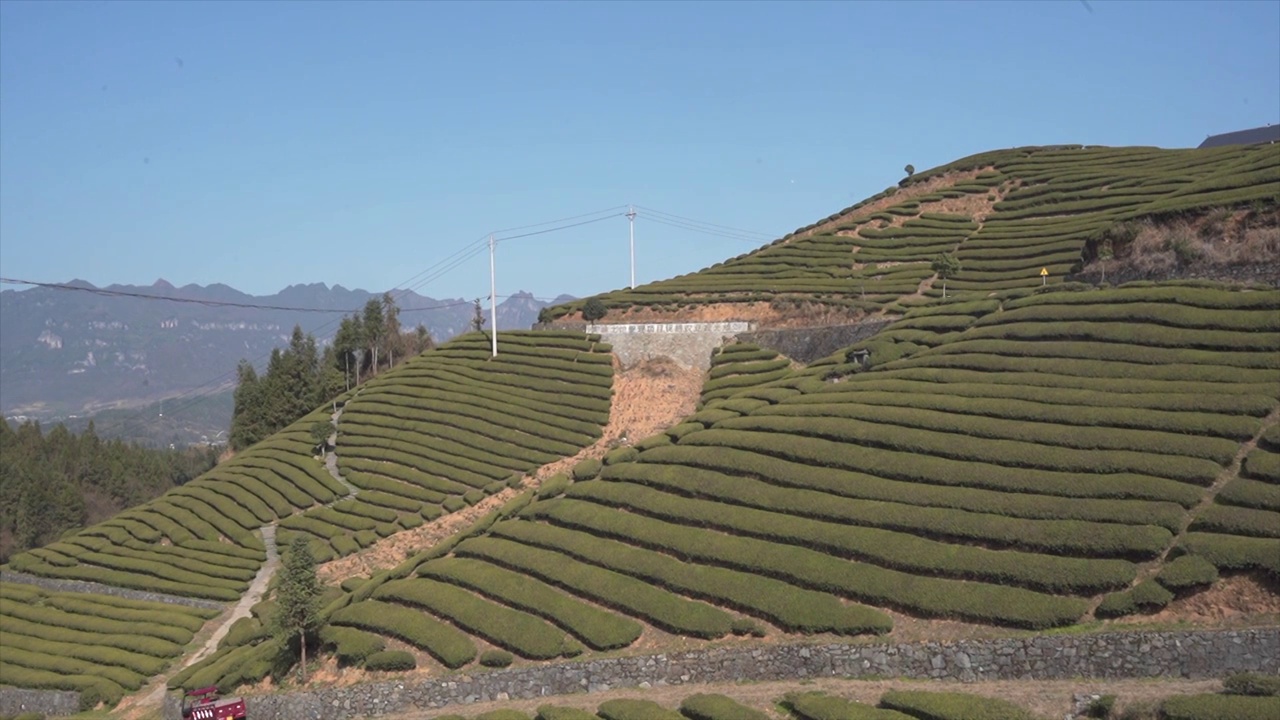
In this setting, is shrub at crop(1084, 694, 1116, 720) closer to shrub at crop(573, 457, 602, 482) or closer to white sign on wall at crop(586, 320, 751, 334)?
shrub at crop(573, 457, 602, 482)

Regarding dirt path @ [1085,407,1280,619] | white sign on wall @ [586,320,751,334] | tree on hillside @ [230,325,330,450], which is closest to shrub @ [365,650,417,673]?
dirt path @ [1085,407,1280,619]

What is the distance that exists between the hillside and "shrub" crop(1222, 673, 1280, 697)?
3.50 meters

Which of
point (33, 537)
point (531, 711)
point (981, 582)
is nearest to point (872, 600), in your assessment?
point (981, 582)

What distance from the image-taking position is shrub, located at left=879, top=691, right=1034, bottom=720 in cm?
2294

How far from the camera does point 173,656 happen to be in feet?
148

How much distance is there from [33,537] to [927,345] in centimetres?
7957

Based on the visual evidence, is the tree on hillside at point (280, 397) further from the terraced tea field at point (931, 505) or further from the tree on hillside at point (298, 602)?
the tree on hillside at point (298, 602)

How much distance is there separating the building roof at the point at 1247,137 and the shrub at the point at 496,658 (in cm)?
8181

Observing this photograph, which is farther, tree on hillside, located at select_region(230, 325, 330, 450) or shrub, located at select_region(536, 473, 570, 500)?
tree on hillside, located at select_region(230, 325, 330, 450)

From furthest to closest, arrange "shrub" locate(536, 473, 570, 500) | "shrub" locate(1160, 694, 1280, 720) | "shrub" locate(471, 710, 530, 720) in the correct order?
"shrub" locate(536, 473, 570, 500), "shrub" locate(471, 710, 530, 720), "shrub" locate(1160, 694, 1280, 720)

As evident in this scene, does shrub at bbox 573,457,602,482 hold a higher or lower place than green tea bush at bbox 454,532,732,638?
higher

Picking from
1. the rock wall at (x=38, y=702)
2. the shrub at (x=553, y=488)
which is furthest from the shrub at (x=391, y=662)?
the rock wall at (x=38, y=702)

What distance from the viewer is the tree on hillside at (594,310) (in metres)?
70.9

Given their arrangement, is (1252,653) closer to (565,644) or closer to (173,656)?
(565,644)
